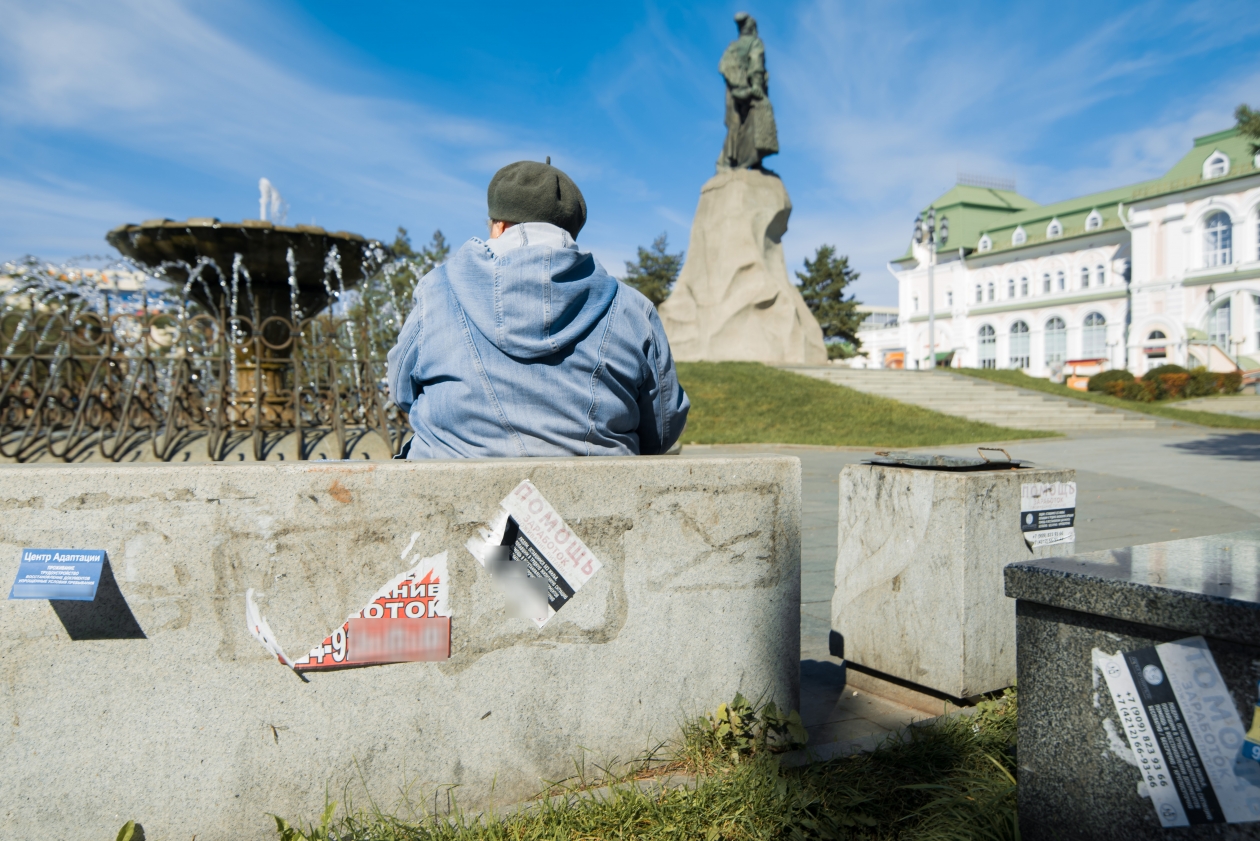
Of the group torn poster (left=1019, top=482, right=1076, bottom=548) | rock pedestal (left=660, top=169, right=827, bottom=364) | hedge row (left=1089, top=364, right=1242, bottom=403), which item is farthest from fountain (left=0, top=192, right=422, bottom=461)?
hedge row (left=1089, top=364, right=1242, bottom=403)

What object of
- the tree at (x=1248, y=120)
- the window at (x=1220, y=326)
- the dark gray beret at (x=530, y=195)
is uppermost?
the window at (x=1220, y=326)

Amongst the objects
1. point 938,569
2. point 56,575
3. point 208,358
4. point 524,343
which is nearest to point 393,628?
point 56,575

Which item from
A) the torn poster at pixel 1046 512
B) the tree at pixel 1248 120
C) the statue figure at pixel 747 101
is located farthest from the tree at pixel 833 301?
the torn poster at pixel 1046 512

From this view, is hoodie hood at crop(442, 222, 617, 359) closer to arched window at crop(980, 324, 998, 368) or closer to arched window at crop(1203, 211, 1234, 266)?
arched window at crop(1203, 211, 1234, 266)

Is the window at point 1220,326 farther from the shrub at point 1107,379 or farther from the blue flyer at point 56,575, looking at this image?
the blue flyer at point 56,575

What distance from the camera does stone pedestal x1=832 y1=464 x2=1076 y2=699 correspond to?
270cm

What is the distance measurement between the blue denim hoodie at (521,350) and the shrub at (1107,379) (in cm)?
3643

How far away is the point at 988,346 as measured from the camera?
6625 cm

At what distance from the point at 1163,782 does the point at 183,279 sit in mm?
8629

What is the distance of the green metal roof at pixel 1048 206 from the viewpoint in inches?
1934

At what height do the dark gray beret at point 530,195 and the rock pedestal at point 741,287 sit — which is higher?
the rock pedestal at point 741,287

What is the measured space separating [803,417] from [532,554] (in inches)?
582

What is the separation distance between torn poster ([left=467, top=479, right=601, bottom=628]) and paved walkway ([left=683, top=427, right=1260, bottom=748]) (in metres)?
1.08

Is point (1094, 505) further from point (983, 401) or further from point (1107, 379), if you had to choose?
point (1107, 379)
